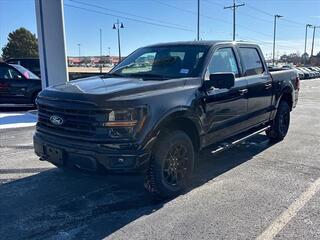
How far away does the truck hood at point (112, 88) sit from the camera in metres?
4.14

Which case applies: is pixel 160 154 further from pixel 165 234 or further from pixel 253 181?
pixel 253 181

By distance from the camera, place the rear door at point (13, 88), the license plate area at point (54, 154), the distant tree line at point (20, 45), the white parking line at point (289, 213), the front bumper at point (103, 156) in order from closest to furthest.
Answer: the white parking line at point (289, 213) → the front bumper at point (103, 156) → the license plate area at point (54, 154) → the rear door at point (13, 88) → the distant tree line at point (20, 45)

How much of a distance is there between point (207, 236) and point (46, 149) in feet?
6.84

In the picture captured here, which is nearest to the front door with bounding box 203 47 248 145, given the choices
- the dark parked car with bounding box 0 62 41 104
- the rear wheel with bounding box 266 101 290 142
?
the rear wheel with bounding box 266 101 290 142

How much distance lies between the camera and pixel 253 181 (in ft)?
17.4

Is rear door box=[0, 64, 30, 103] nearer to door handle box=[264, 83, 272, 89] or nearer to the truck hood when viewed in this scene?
the truck hood

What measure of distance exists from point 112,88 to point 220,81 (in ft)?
4.62

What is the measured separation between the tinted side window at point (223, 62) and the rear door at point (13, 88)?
8.24 metres

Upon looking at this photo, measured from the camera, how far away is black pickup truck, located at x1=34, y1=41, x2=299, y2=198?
4012 millimetres

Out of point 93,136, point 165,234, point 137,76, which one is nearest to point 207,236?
point 165,234

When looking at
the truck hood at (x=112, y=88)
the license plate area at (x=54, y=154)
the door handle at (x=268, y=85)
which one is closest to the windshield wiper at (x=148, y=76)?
the truck hood at (x=112, y=88)

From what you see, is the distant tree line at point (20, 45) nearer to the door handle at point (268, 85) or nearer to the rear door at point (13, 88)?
the rear door at point (13, 88)

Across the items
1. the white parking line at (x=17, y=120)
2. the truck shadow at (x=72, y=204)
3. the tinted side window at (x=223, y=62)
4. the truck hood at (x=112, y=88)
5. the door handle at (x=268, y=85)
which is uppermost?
the tinted side window at (x=223, y=62)

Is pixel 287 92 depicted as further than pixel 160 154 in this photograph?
Yes
